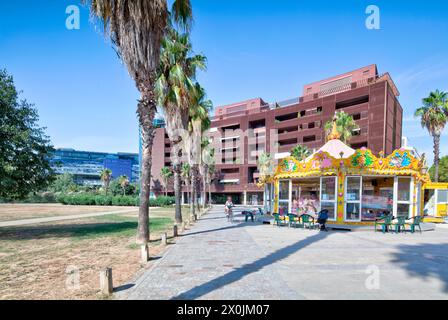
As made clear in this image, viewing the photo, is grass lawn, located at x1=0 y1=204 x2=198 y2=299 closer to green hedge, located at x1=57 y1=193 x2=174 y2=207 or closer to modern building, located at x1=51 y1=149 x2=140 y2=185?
green hedge, located at x1=57 y1=193 x2=174 y2=207

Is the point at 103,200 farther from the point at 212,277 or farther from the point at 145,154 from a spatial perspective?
the point at 212,277

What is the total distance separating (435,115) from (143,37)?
1326 inches

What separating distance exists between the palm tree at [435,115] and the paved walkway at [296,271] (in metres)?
24.8

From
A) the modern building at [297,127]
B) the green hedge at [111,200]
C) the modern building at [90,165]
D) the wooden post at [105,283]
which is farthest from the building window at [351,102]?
the modern building at [90,165]

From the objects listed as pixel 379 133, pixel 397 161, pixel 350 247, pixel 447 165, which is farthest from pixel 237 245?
pixel 447 165

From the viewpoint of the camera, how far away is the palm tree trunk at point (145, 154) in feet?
32.8

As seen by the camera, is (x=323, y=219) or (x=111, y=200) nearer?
(x=323, y=219)

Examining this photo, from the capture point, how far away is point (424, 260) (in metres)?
7.69

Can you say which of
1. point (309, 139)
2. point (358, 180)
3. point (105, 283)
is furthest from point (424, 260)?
point (309, 139)

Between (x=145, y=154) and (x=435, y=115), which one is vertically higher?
(x=435, y=115)

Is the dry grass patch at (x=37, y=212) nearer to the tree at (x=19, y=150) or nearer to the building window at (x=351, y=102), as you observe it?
the tree at (x=19, y=150)
